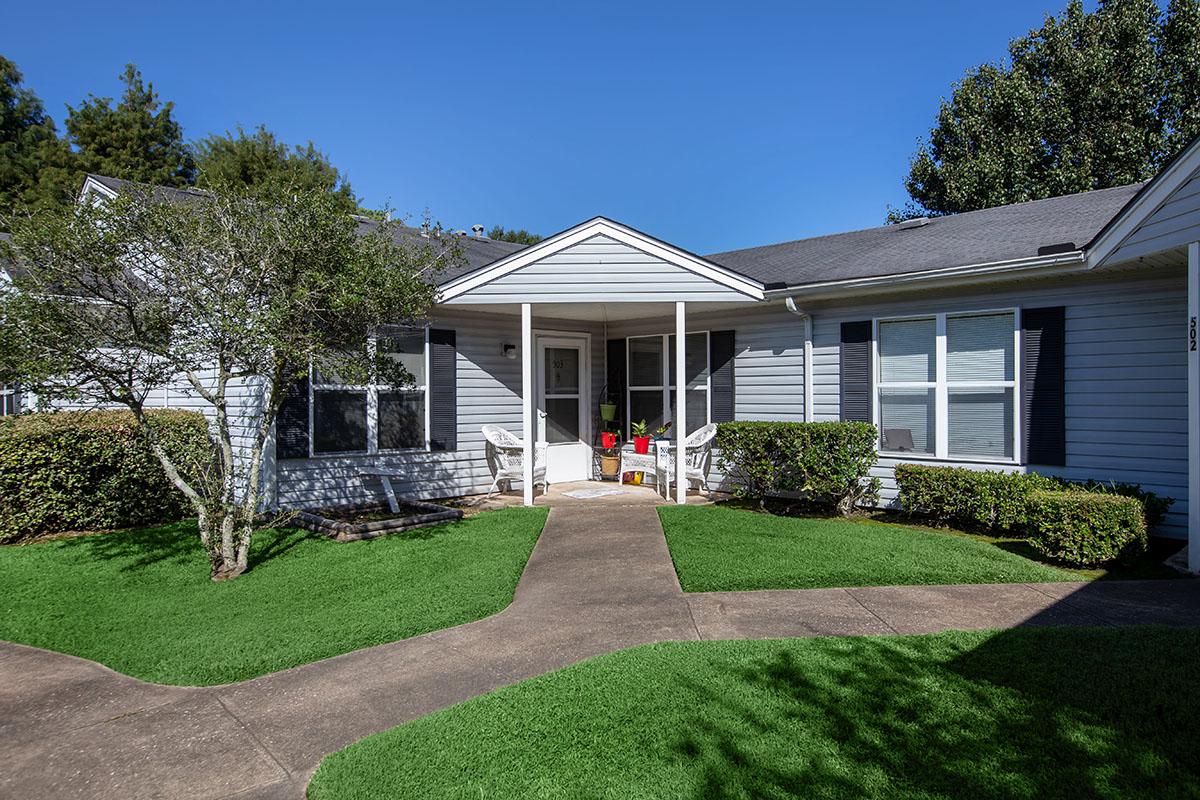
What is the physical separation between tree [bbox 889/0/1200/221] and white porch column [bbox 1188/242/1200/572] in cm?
1665

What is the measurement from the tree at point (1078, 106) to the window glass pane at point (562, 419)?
16.2 metres

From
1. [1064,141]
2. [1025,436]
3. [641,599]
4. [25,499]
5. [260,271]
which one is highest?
[1064,141]

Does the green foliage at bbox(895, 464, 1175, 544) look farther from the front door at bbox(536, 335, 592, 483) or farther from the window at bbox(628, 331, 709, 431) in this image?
the front door at bbox(536, 335, 592, 483)

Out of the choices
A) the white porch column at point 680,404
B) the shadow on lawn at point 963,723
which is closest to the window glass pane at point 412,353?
the white porch column at point 680,404

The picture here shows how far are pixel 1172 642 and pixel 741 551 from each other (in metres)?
3.12

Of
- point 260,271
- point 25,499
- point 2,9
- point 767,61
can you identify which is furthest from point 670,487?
point 2,9

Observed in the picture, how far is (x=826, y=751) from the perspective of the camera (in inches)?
111

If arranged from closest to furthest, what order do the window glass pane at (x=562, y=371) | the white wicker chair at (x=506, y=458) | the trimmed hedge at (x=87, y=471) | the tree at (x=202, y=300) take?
the tree at (x=202, y=300)
the trimmed hedge at (x=87, y=471)
the white wicker chair at (x=506, y=458)
the window glass pane at (x=562, y=371)

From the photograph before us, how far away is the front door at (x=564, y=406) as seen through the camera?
410 inches

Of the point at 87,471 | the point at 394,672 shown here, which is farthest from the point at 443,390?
the point at 394,672

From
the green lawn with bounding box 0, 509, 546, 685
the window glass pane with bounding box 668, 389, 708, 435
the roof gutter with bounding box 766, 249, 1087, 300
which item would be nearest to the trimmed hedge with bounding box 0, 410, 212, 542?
the green lawn with bounding box 0, 509, 546, 685

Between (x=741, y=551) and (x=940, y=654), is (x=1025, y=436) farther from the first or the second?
(x=940, y=654)

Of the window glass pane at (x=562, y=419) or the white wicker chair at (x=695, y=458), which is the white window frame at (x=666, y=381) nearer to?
the white wicker chair at (x=695, y=458)

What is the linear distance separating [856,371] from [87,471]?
9195 millimetres
